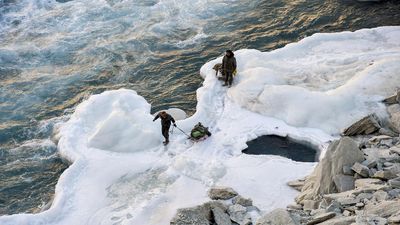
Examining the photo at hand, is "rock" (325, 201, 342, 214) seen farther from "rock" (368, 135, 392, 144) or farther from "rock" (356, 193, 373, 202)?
"rock" (368, 135, 392, 144)

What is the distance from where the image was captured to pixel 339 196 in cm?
838

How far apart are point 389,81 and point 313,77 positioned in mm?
2199

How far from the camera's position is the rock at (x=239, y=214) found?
29.0ft

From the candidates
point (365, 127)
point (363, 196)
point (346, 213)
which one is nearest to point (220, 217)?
point (346, 213)

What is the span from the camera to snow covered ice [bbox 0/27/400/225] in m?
10.1

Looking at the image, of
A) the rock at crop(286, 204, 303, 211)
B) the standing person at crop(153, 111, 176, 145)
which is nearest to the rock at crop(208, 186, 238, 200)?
the rock at crop(286, 204, 303, 211)

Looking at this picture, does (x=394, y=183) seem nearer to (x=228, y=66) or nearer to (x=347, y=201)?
(x=347, y=201)

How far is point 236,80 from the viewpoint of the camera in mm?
14352

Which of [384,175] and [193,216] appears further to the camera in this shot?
[193,216]

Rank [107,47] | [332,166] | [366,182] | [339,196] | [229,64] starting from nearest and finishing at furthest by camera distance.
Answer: [339,196] < [366,182] < [332,166] < [229,64] < [107,47]

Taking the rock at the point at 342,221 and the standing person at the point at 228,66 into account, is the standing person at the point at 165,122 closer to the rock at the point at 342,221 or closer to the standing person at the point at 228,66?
the standing person at the point at 228,66

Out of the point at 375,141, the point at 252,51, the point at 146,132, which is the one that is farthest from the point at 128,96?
the point at 375,141

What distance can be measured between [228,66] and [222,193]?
5.24 meters

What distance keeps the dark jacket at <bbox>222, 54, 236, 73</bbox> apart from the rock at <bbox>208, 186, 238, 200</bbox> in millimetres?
5098
